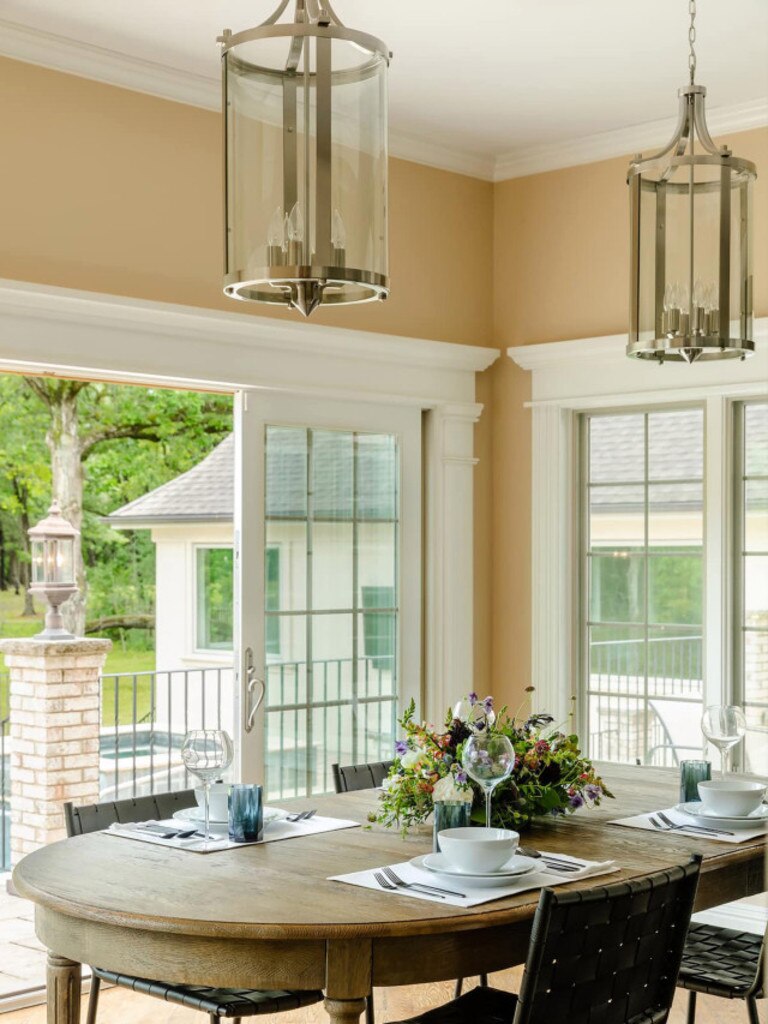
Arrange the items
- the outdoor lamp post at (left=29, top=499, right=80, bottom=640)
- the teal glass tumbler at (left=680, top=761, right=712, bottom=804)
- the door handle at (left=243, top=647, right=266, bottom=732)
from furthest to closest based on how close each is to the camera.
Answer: the outdoor lamp post at (left=29, top=499, right=80, bottom=640) < the door handle at (left=243, top=647, right=266, bottom=732) < the teal glass tumbler at (left=680, top=761, right=712, bottom=804)

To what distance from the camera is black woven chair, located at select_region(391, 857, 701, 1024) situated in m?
2.28

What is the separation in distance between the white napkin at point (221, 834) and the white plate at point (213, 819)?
1cm

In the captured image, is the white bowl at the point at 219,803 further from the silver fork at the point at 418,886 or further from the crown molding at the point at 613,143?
the crown molding at the point at 613,143

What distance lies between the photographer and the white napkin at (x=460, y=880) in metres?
2.51

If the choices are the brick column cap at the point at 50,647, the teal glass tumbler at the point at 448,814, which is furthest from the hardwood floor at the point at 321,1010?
the brick column cap at the point at 50,647

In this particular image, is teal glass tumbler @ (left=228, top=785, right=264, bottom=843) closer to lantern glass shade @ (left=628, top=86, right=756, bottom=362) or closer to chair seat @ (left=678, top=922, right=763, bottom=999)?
chair seat @ (left=678, top=922, right=763, bottom=999)

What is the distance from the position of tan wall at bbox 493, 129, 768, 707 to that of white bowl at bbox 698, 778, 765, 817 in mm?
2359

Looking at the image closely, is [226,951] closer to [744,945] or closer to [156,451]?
[744,945]

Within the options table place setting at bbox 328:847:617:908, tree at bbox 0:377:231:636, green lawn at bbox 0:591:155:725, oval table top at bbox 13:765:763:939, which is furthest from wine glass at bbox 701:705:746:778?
tree at bbox 0:377:231:636

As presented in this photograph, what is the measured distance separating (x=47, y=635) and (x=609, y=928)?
4.59 metres

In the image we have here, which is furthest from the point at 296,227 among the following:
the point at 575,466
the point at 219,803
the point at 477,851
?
the point at 575,466

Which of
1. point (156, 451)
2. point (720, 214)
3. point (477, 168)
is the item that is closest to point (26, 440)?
point (156, 451)

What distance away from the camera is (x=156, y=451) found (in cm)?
1502

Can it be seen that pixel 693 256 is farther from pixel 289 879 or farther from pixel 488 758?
pixel 289 879
